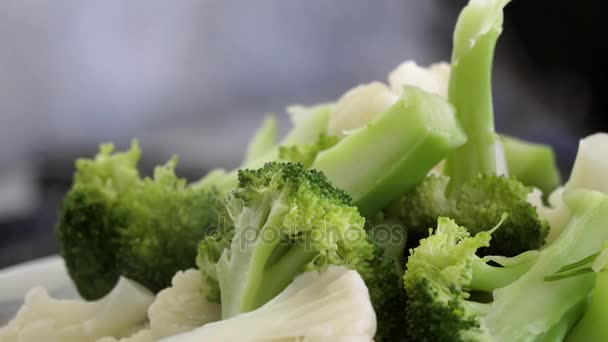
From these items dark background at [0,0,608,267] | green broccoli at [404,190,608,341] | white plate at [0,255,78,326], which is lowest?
green broccoli at [404,190,608,341]

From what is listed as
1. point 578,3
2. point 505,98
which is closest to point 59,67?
point 505,98

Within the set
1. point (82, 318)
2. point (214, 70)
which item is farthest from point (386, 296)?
point (214, 70)

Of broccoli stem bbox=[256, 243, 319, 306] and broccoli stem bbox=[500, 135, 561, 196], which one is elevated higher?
broccoli stem bbox=[500, 135, 561, 196]

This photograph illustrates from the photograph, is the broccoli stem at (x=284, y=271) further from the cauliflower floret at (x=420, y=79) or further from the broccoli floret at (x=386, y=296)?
the cauliflower floret at (x=420, y=79)

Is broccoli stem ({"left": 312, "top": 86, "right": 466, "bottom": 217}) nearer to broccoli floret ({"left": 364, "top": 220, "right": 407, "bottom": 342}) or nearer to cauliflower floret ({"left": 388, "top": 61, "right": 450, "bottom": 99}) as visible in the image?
broccoli floret ({"left": 364, "top": 220, "right": 407, "bottom": 342})

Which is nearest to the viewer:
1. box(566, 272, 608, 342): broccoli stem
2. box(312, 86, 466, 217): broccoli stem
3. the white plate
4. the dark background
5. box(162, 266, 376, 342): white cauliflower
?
box(162, 266, 376, 342): white cauliflower

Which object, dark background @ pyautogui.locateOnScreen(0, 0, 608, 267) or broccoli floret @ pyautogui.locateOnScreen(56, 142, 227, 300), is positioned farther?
dark background @ pyautogui.locateOnScreen(0, 0, 608, 267)

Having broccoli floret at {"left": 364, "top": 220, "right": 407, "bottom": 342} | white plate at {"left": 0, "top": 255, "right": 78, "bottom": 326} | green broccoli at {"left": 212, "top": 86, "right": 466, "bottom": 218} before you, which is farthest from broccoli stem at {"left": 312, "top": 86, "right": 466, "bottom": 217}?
white plate at {"left": 0, "top": 255, "right": 78, "bottom": 326}

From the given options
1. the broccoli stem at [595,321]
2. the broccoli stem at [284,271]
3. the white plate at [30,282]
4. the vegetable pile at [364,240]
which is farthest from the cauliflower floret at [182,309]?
the white plate at [30,282]
